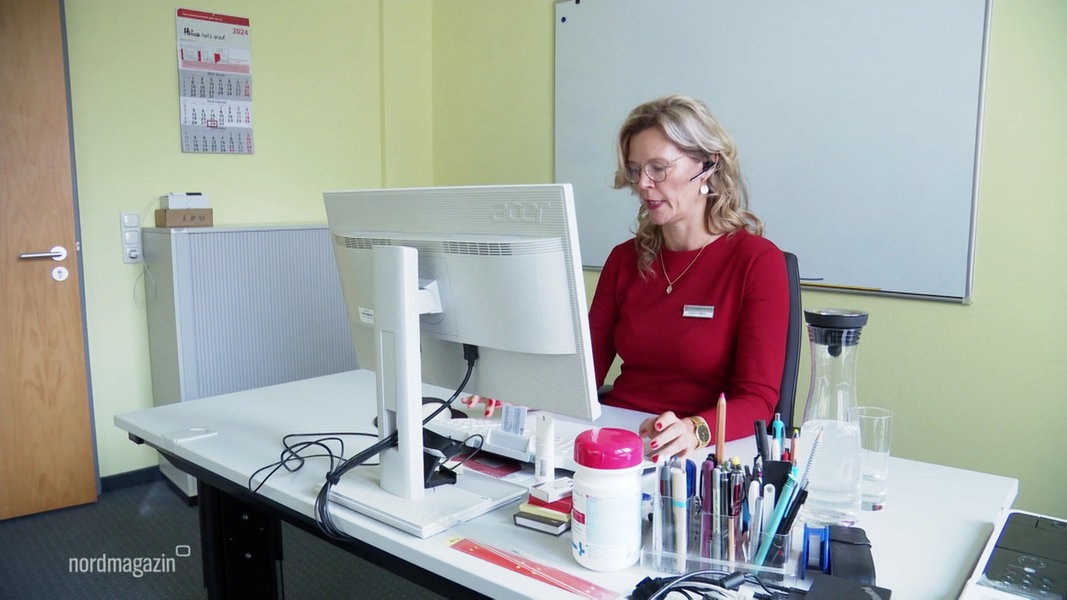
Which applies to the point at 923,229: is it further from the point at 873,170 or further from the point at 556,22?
the point at 556,22

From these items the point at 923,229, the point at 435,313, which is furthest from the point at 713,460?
the point at 923,229

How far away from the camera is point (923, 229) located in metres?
2.41

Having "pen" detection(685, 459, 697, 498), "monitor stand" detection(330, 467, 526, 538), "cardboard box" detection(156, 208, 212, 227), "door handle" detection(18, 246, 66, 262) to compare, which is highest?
"cardboard box" detection(156, 208, 212, 227)

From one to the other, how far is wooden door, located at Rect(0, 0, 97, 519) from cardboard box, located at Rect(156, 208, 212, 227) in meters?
0.31

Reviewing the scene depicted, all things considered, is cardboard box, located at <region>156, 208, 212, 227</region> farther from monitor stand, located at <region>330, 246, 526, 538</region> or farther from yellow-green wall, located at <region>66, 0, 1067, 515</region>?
monitor stand, located at <region>330, 246, 526, 538</region>

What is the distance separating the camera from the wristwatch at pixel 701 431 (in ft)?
4.53

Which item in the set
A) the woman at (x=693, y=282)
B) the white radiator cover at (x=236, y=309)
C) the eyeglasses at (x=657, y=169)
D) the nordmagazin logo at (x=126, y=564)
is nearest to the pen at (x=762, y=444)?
the woman at (x=693, y=282)

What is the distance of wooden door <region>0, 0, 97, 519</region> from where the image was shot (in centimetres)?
270

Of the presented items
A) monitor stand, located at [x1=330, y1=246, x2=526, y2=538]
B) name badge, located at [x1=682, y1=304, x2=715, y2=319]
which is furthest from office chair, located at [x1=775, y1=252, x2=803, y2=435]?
monitor stand, located at [x1=330, y1=246, x2=526, y2=538]

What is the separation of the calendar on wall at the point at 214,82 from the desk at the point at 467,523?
1.82 metres

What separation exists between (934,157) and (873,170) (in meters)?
0.18

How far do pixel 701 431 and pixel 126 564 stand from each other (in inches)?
79.2

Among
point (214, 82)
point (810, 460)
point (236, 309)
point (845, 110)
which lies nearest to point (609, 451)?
point (810, 460)

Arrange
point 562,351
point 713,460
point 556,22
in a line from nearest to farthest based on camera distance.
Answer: point 713,460 → point 562,351 → point 556,22
